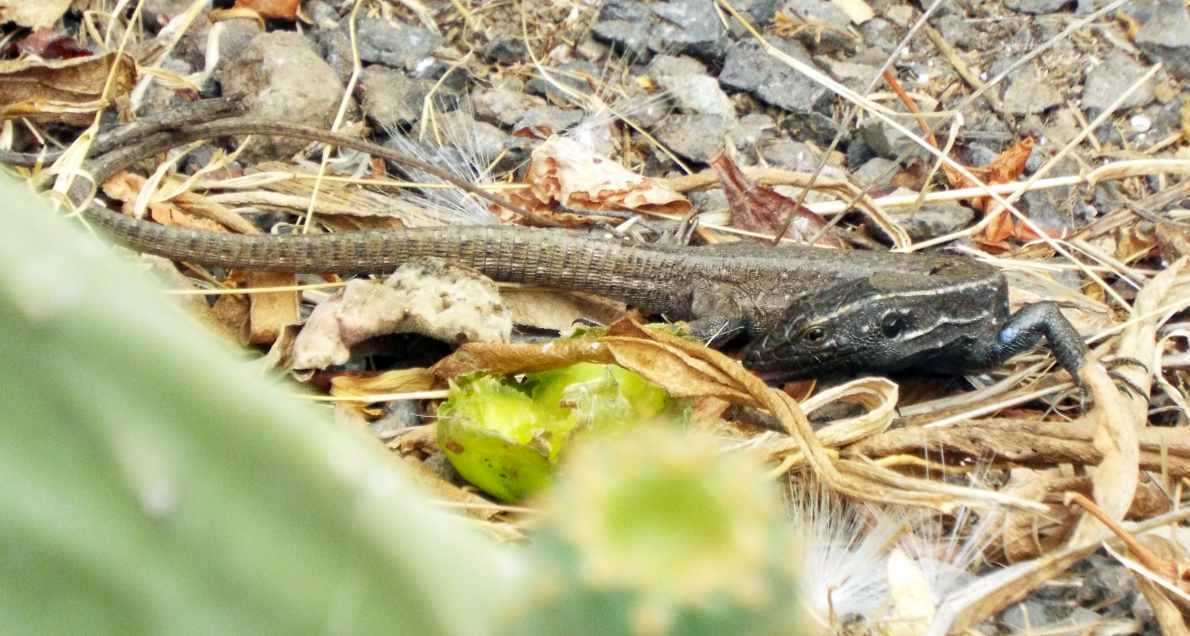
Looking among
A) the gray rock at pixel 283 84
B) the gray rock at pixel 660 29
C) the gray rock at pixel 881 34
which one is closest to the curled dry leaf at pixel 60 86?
the gray rock at pixel 283 84

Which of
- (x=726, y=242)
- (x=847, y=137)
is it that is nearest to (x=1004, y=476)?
(x=726, y=242)

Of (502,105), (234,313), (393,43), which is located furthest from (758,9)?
(234,313)

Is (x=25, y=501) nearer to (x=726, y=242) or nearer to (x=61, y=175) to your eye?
(x=61, y=175)

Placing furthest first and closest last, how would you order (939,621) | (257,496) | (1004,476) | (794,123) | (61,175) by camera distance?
(794,123) < (61,175) < (1004,476) < (939,621) < (257,496)

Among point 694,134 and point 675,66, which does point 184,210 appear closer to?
point 694,134

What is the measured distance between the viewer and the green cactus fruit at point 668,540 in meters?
0.66

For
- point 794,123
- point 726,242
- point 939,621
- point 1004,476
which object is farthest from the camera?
point 794,123

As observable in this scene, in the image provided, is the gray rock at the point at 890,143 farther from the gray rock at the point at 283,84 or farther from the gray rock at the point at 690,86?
the gray rock at the point at 283,84

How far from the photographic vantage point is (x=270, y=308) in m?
3.24

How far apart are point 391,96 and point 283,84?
0.34 m

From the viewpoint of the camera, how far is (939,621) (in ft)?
6.98

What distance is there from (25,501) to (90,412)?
0.44 feet

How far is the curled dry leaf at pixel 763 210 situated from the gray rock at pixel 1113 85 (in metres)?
1.12

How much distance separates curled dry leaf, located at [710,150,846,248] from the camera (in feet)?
12.2
